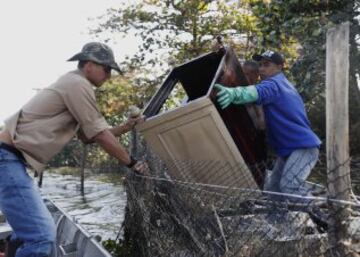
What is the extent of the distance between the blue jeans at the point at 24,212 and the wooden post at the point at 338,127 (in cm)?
203

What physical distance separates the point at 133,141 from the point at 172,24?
341 inches

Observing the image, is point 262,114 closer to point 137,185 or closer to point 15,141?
point 137,185

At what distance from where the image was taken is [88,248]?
14.8 feet

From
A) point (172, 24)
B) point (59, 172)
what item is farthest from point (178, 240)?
point (59, 172)

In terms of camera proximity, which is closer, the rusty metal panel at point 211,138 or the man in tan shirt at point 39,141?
the man in tan shirt at point 39,141

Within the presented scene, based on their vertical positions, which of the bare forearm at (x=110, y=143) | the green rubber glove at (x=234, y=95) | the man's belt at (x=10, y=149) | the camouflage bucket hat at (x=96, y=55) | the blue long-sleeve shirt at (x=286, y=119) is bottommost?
the blue long-sleeve shirt at (x=286, y=119)

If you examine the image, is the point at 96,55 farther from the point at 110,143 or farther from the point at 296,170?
the point at 296,170

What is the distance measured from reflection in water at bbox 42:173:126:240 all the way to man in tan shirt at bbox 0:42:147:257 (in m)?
4.81

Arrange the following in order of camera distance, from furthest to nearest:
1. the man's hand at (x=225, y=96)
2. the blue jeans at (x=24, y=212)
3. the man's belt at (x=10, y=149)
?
the man's hand at (x=225, y=96) → the man's belt at (x=10, y=149) → the blue jeans at (x=24, y=212)

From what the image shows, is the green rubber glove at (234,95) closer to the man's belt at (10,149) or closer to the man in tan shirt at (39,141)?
the man in tan shirt at (39,141)

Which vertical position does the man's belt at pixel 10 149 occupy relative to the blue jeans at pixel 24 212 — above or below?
above

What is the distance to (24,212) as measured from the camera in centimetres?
343

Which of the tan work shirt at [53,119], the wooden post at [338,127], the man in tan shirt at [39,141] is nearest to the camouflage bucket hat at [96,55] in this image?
the man in tan shirt at [39,141]

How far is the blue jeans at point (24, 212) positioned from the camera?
135 inches
